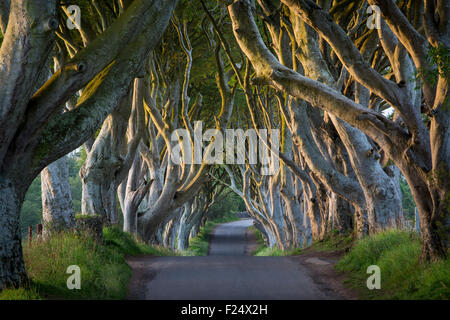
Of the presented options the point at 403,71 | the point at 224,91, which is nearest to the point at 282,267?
the point at 403,71

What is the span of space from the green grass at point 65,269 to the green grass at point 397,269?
392 cm

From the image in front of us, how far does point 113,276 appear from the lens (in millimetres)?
7129

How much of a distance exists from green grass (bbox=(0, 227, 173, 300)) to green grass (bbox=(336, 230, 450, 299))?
392cm

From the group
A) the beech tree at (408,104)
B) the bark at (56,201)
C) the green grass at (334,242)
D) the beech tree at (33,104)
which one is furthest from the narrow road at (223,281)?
the beech tree at (33,104)

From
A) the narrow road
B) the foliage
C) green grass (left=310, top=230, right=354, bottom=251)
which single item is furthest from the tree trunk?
green grass (left=310, top=230, right=354, bottom=251)

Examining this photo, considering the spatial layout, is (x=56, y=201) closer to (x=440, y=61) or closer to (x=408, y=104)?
(x=408, y=104)

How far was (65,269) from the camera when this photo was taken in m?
6.48

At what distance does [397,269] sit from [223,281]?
2830 millimetres

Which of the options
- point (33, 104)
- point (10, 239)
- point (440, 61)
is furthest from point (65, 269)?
point (440, 61)

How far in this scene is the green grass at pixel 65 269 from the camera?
570 centimetres

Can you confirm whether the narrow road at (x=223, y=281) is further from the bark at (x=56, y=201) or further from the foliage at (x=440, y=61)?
the foliage at (x=440, y=61)

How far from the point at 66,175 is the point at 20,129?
4.51m

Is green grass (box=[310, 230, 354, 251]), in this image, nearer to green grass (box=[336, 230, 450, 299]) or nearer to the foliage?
green grass (box=[336, 230, 450, 299])
